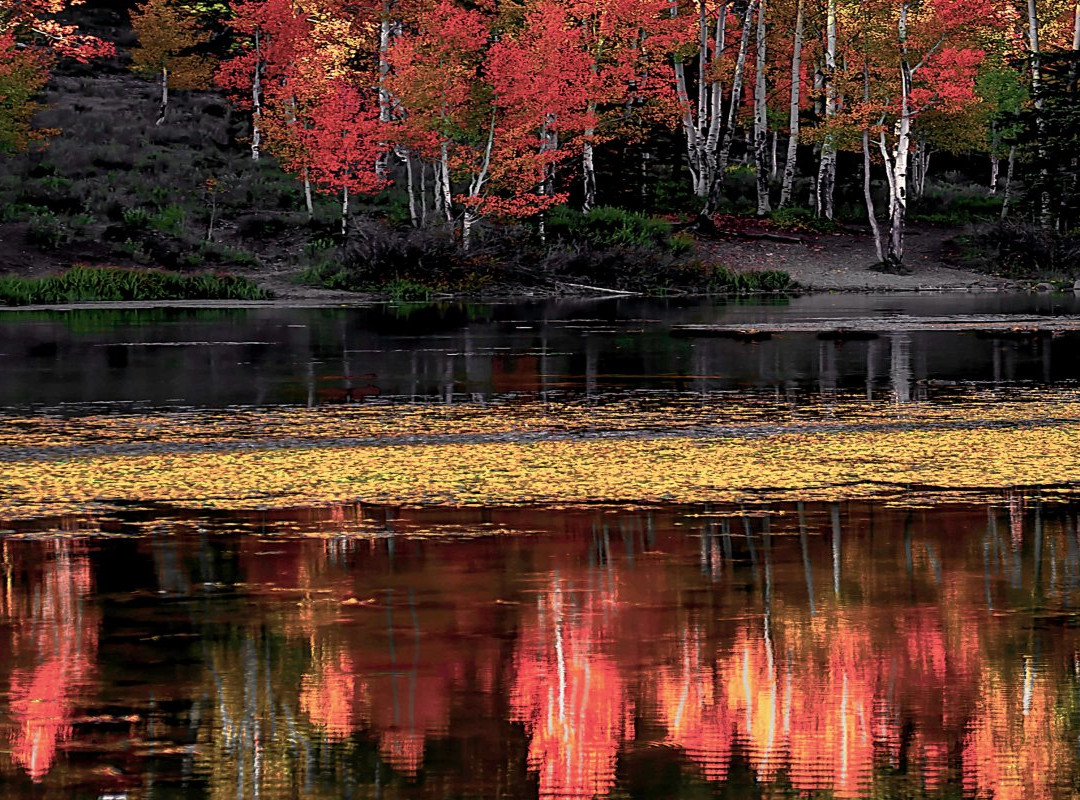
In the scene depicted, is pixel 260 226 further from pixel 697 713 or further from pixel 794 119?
pixel 697 713

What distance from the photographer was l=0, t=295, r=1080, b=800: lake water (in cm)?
605

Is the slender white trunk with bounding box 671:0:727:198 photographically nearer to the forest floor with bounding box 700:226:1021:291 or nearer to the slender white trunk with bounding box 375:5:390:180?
the forest floor with bounding box 700:226:1021:291

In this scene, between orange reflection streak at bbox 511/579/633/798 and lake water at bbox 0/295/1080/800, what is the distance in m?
0.02

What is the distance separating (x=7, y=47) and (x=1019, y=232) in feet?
113

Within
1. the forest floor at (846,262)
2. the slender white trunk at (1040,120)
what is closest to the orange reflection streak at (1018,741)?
the forest floor at (846,262)

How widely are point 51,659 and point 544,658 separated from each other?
205cm

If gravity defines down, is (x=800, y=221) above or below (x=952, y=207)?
below

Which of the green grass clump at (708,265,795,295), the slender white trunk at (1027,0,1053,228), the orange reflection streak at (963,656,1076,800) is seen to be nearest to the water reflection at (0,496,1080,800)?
the orange reflection streak at (963,656,1076,800)

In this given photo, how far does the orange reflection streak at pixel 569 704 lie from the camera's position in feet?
19.4

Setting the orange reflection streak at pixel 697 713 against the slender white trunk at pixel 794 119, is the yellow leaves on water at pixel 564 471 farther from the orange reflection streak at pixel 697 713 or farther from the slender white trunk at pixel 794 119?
the slender white trunk at pixel 794 119

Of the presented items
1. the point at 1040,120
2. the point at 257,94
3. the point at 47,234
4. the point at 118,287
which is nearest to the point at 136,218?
the point at 47,234

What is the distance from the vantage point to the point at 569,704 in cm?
675

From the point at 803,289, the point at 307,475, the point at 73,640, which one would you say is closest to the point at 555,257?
the point at 803,289

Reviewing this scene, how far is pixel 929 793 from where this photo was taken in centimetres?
565
